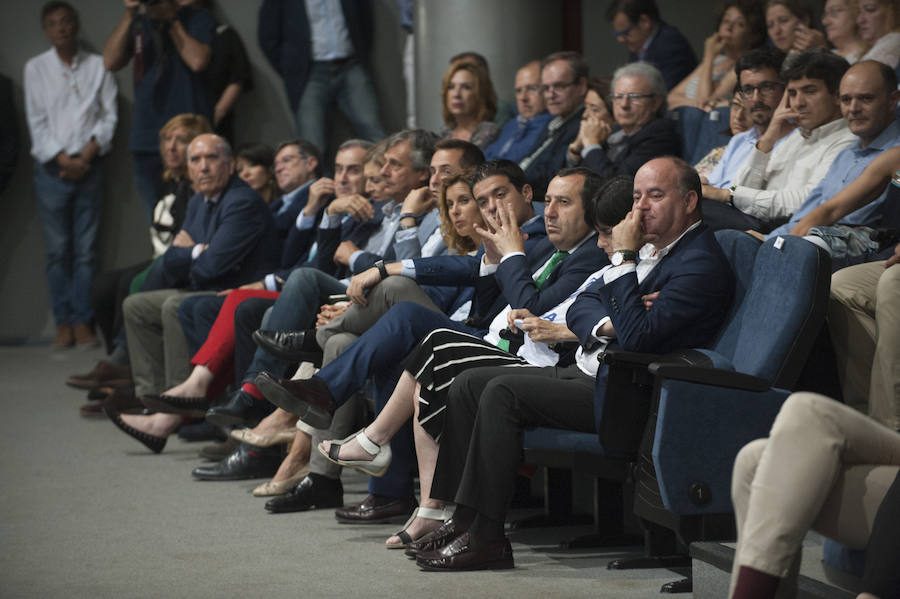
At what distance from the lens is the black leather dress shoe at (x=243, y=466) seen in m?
4.33

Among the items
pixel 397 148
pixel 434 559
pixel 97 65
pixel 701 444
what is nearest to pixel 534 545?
pixel 434 559

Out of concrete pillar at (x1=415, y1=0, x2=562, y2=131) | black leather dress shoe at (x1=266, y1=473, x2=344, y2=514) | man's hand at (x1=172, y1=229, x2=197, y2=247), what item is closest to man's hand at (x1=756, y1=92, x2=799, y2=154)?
black leather dress shoe at (x1=266, y1=473, x2=344, y2=514)

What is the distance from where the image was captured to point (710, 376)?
257 cm

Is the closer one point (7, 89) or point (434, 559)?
point (434, 559)

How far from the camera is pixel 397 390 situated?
3367 millimetres

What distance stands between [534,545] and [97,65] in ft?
19.4

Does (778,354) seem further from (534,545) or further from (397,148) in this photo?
(397,148)

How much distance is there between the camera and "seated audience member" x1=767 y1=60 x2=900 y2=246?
357cm

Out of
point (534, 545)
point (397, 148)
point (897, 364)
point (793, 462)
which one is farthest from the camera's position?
point (397, 148)

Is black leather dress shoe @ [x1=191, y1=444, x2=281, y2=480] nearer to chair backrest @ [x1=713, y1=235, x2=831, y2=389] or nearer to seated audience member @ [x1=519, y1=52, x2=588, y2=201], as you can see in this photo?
seated audience member @ [x1=519, y1=52, x2=588, y2=201]

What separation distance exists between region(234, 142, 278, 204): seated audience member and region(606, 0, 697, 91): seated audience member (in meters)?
1.89

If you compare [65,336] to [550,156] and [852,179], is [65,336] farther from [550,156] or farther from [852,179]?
[852,179]

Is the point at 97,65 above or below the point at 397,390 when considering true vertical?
above

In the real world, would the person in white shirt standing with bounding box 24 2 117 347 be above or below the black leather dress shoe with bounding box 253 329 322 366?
above
